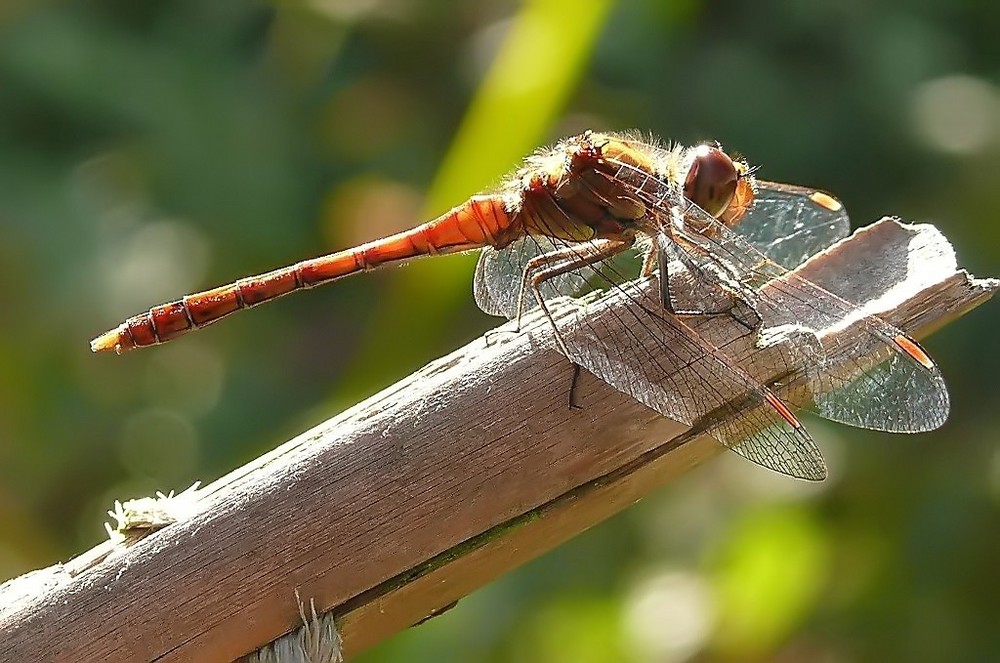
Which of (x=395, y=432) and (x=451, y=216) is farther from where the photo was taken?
(x=451, y=216)

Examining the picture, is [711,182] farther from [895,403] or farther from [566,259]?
[895,403]

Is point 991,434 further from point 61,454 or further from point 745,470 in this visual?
point 61,454

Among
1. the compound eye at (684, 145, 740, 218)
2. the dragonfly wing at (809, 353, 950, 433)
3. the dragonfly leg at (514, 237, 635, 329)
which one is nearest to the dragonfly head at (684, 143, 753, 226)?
the compound eye at (684, 145, 740, 218)

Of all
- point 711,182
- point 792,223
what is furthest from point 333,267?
point 792,223

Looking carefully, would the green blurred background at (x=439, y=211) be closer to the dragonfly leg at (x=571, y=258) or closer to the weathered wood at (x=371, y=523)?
the dragonfly leg at (x=571, y=258)

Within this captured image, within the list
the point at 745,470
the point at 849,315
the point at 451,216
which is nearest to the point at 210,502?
the point at 849,315

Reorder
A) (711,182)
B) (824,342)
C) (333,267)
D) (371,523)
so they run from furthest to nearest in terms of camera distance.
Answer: (333,267) < (711,182) < (824,342) < (371,523)

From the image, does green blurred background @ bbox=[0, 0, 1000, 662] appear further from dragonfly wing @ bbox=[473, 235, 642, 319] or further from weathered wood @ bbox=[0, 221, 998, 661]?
weathered wood @ bbox=[0, 221, 998, 661]
